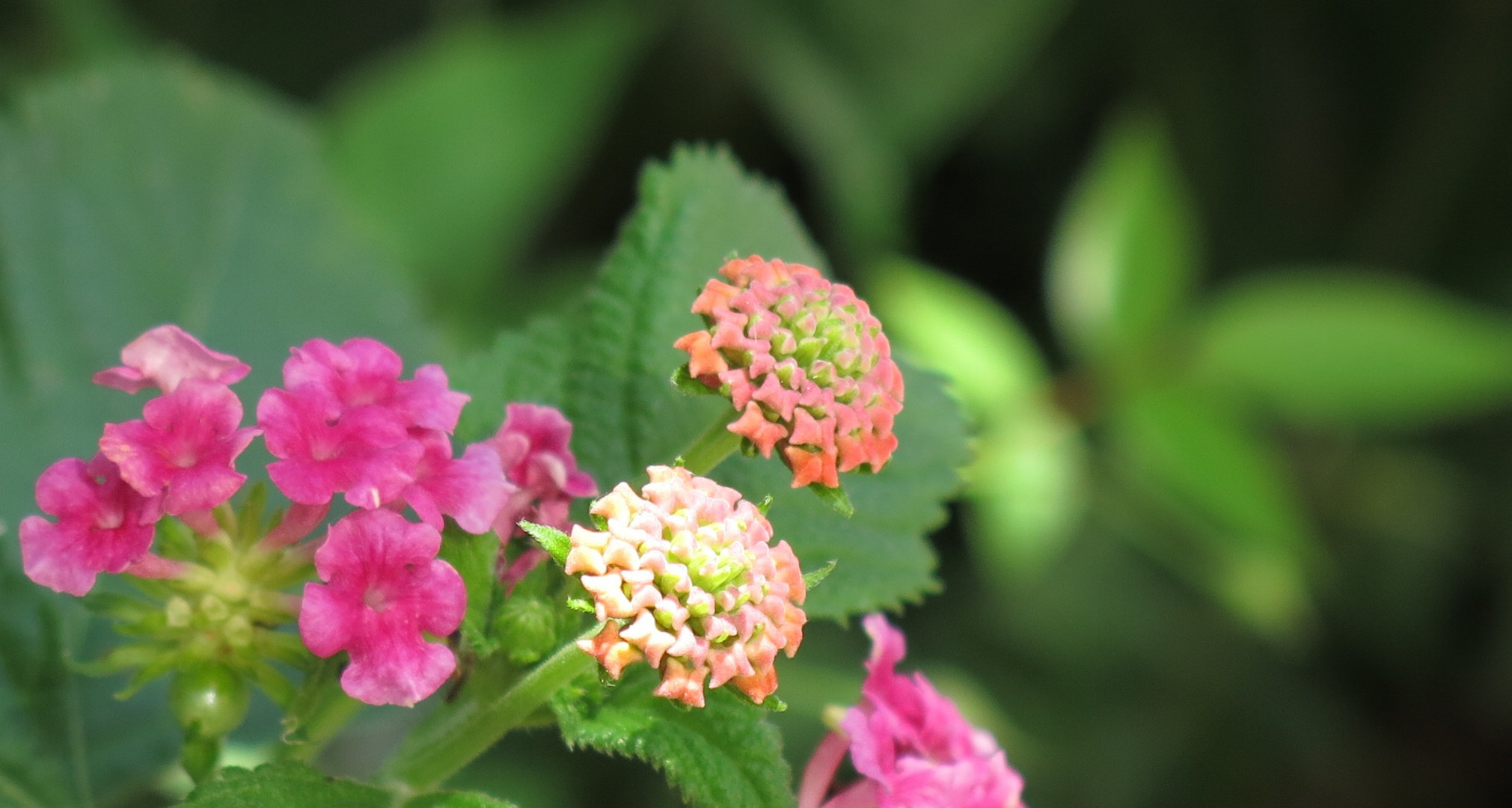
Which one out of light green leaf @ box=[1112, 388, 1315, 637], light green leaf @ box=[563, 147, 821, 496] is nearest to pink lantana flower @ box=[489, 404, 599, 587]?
light green leaf @ box=[563, 147, 821, 496]

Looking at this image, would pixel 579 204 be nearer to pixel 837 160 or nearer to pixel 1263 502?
pixel 837 160

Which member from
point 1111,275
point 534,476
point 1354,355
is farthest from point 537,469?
point 1354,355

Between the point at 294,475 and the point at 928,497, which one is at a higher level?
the point at 928,497

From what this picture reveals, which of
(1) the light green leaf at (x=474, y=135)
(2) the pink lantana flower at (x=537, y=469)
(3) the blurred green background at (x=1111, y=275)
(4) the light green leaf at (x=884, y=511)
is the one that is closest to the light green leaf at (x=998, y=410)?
(3) the blurred green background at (x=1111, y=275)

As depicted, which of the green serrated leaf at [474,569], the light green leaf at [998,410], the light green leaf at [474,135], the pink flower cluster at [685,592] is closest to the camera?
the pink flower cluster at [685,592]

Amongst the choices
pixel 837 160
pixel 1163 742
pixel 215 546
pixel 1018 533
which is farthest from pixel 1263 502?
pixel 215 546

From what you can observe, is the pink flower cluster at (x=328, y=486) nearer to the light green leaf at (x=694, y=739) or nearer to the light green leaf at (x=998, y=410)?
the light green leaf at (x=694, y=739)

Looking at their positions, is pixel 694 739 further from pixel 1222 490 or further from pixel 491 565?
pixel 1222 490
